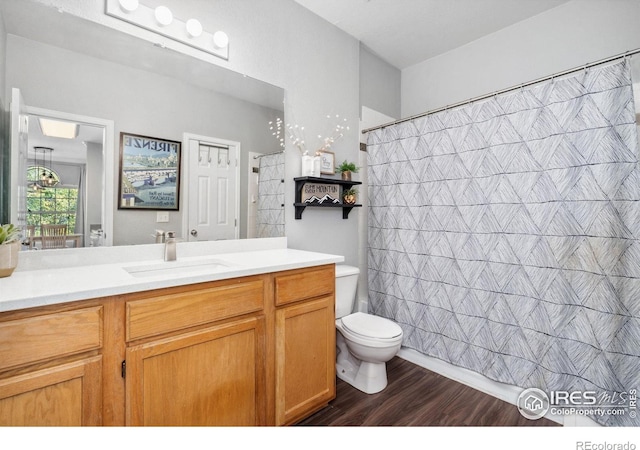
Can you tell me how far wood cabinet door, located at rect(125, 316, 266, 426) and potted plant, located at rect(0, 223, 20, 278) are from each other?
0.59m

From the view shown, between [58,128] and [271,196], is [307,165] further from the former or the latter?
[58,128]

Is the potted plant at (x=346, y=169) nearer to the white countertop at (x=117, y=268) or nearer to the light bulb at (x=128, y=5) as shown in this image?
the white countertop at (x=117, y=268)

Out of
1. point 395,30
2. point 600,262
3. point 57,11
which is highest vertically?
point 395,30

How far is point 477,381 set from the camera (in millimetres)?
2131

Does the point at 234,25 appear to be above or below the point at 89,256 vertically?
above

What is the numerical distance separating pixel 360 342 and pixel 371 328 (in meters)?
0.14

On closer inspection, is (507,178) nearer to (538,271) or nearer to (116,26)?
(538,271)

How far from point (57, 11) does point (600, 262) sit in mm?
2931

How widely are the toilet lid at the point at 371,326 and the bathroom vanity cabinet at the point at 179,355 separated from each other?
27cm

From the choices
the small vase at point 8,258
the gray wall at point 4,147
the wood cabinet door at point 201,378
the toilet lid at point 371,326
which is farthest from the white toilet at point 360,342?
the gray wall at point 4,147

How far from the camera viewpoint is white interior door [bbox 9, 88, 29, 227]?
54.5 inches

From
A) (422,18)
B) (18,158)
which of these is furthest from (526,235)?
(18,158)

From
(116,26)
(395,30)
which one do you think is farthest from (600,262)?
(116,26)

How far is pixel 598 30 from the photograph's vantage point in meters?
2.17
